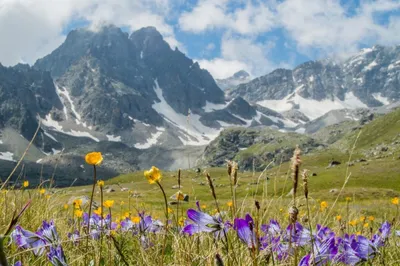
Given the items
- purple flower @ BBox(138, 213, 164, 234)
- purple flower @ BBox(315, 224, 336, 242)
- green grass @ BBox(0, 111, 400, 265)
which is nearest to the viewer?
purple flower @ BBox(315, 224, 336, 242)

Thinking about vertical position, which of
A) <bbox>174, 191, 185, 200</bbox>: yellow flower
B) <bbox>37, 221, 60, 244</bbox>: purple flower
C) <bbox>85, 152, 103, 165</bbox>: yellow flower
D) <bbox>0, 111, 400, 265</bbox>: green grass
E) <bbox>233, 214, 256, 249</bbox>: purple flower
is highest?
<bbox>85, 152, 103, 165</bbox>: yellow flower

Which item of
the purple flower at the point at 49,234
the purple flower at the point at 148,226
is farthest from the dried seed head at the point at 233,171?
the purple flower at the point at 148,226

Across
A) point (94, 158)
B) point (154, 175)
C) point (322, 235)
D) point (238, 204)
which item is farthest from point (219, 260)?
point (238, 204)

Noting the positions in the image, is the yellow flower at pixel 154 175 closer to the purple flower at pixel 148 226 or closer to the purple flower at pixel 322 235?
the purple flower at pixel 322 235

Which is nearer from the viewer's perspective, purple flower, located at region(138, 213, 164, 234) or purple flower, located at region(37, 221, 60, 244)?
purple flower, located at region(37, 221, 60, 244)

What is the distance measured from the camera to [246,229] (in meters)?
1.82

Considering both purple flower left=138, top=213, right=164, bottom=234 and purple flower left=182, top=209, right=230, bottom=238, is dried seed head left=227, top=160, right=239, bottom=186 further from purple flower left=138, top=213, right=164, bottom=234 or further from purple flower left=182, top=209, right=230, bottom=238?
purple flower left=138, top=213, right=164, bottom=234

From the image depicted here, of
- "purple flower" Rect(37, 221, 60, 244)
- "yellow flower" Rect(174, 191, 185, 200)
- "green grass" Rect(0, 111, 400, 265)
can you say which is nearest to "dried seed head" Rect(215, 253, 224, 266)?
"green grass" Rect(0, 111, 400, 265)

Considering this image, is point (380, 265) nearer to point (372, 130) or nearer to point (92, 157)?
point (92, 157)

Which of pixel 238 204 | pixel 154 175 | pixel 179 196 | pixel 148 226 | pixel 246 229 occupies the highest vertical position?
pixel 154 175

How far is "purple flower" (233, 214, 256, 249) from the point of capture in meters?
1.77

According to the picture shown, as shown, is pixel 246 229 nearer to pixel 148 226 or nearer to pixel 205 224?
pixel 205 224

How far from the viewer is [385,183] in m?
84.7

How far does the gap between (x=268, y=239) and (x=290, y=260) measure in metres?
0.25
